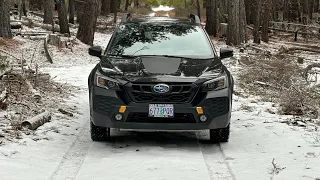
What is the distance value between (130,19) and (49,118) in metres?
2.19

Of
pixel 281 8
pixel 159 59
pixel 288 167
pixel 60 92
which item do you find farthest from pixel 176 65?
pixel 281 8

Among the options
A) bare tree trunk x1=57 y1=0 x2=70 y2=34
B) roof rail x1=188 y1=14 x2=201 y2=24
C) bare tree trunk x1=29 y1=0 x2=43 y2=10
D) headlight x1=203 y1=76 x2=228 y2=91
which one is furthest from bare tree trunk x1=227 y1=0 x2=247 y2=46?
bare tree trunk x1=29 y1=0 x2=43 y2=10

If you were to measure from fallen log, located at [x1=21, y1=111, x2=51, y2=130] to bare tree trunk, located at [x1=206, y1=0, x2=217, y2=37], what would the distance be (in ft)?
76.1

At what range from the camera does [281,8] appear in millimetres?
47875

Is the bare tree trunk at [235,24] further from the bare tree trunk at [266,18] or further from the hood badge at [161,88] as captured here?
the hood badge at [161,88]

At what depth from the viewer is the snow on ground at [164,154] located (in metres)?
5.74

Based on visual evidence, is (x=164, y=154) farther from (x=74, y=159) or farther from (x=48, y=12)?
(x=48, y=12)

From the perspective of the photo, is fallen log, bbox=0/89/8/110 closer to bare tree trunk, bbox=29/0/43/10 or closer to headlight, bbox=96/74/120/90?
headlight, bbox=96/74/120/90

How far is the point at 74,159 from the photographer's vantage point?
21.0 ft

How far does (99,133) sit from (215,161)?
1.77 metres

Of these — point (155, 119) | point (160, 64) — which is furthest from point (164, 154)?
point (160, 64)

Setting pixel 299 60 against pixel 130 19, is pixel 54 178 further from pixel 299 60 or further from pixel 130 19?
pixel 299 60

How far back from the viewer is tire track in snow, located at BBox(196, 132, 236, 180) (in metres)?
5.79

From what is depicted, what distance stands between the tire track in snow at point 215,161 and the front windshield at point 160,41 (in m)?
1.37
